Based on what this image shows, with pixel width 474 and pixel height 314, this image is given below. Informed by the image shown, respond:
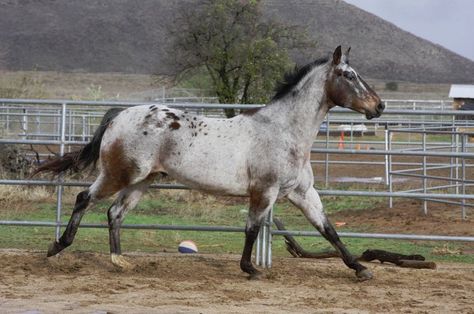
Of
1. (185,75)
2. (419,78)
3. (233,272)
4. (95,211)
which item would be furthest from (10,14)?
(233,272)

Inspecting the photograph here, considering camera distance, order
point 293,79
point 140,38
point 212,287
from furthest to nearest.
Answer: point 140,38, point 293,79, point 212,287

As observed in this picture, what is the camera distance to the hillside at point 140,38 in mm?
84812

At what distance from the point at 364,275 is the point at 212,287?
59.2 inches

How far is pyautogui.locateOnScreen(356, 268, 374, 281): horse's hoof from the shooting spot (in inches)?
347

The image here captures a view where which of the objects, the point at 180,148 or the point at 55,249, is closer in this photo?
the point at 180,148

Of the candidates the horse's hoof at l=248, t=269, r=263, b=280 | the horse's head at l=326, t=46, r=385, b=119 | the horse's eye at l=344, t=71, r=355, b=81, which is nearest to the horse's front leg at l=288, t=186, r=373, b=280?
the horse's hoof at l=248, t=269, r=263, b=280

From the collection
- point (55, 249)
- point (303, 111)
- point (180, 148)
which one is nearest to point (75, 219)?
point (55, 249)

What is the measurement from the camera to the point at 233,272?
30.0 ft

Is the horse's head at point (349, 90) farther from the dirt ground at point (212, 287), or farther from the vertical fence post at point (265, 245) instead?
the dirt ground at point (212, 287)

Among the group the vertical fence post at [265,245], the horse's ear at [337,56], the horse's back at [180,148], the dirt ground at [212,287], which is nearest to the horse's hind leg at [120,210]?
the dirt ground at [212,287]

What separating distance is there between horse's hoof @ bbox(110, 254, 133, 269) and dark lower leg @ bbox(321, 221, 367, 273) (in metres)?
1.87

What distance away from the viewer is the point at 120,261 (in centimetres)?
911

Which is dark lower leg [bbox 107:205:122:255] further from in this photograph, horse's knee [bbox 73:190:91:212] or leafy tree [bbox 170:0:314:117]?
leafy tree [bbox 170:0:314:117]

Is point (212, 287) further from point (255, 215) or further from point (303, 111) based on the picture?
point (303, 111)
